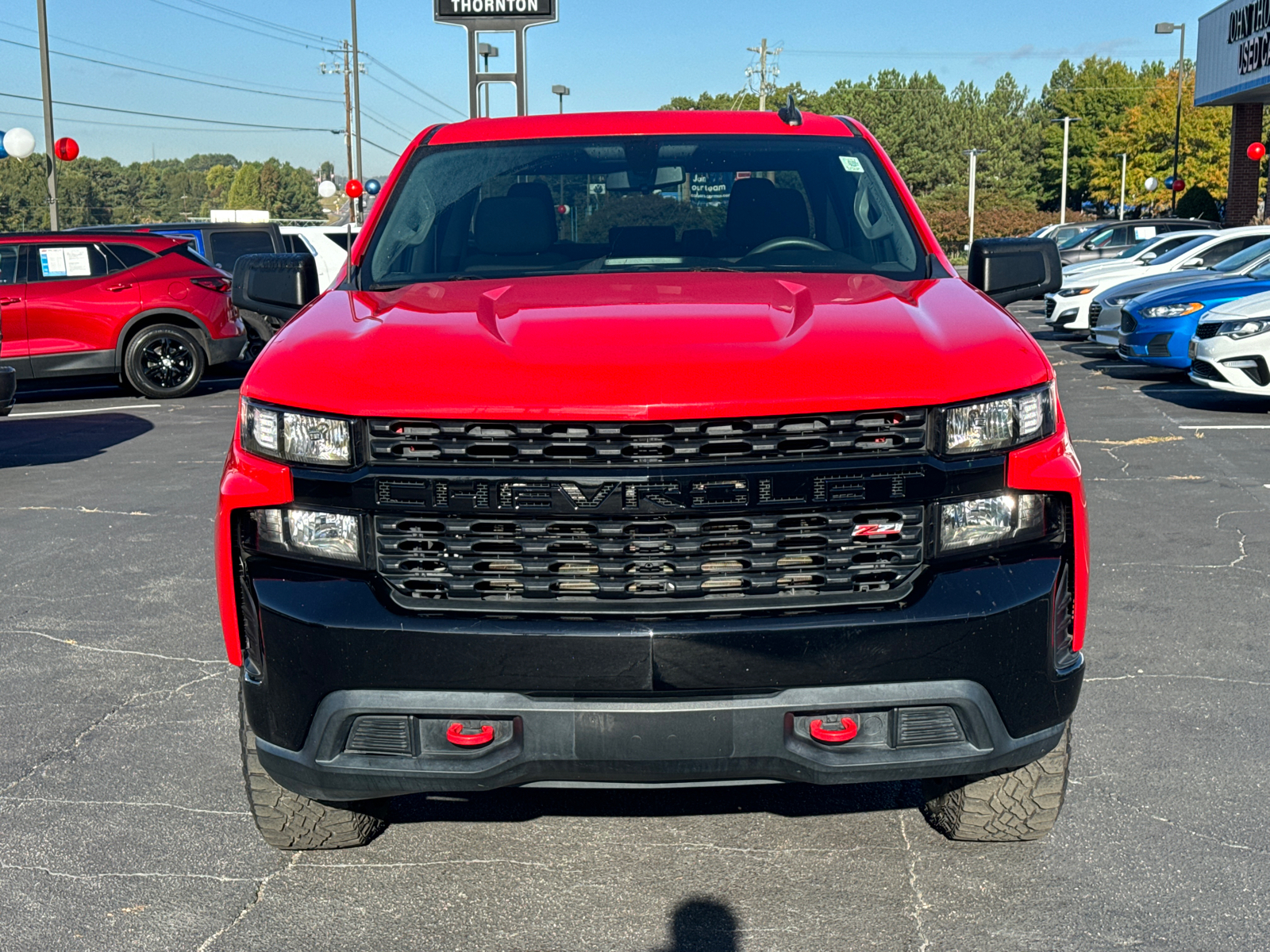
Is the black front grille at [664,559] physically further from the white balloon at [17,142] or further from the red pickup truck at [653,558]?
the white balloon at [17,142]

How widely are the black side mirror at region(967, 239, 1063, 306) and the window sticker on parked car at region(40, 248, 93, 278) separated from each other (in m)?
12.4

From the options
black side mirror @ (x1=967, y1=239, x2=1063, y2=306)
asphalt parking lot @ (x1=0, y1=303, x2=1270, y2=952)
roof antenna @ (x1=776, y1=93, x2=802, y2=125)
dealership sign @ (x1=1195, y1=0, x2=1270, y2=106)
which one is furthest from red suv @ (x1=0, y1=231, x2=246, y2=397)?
dealership sign @ (x1=1195, y1=0, x2=1270, y2=106)

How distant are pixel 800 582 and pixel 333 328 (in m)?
1.26

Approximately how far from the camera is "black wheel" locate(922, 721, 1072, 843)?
3.42m

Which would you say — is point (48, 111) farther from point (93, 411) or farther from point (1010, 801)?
point (1010, 801)

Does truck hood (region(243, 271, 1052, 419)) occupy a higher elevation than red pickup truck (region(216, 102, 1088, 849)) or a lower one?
higher

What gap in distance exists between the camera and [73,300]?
14.5 m

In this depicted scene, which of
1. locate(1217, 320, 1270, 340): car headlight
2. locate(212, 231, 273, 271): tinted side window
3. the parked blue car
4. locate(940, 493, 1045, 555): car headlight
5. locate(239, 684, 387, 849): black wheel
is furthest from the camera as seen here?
locate(212, 231, 273, 271): tinted side window

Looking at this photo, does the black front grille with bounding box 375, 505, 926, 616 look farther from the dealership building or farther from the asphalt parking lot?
the dealership building

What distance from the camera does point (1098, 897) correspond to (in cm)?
330

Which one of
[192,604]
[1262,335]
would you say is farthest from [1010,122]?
[192,604]

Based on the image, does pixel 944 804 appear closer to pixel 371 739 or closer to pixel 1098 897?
pixel 1098 897

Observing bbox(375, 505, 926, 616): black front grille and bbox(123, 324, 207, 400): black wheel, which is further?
bbox(123, 324, 207, 400): black wheel

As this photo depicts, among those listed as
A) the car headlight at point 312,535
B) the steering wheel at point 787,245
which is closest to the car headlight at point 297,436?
Result: the car headlight at point 312,535
